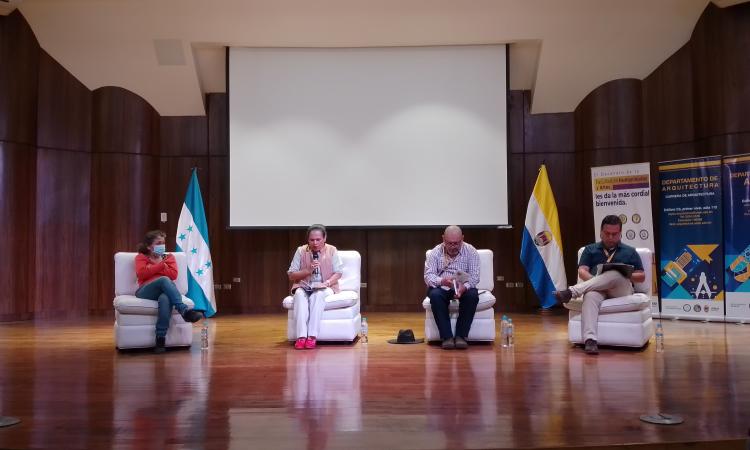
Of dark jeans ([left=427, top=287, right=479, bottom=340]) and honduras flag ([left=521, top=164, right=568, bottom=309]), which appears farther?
honduras flag ([left=521, top=164, right=568, bottom=309])

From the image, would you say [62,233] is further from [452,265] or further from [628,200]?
[628,200]

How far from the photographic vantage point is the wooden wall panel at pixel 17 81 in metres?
7.05

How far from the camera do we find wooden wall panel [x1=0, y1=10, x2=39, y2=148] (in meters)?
7.05

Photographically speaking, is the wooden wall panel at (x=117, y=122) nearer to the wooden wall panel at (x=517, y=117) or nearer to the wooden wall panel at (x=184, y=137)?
the wooden wall panel at (x=184, y=137)

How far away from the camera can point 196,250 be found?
A: 752cm

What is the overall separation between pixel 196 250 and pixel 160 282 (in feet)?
8.99

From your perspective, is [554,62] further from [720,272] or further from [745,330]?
[745,330]

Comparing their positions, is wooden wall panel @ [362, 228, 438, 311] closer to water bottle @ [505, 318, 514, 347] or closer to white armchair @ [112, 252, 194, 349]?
water bottle @ [505, 318, 514, 347]

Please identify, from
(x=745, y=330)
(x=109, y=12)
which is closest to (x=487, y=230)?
(x=745, y=330)

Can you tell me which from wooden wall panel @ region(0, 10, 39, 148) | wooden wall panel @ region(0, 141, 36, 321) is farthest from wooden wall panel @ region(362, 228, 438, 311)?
wooden wall panel @ region(0, 10, 39, 148)

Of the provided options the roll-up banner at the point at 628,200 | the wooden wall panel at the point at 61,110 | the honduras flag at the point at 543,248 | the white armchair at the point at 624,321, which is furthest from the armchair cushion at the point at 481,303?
the wooden wall panel at the point at 61,110

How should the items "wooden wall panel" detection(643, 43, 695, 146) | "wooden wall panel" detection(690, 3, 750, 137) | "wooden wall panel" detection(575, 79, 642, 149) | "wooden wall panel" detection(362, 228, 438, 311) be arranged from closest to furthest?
1. "wooden wall panel" detection(690, 3, 750, 137)
2. "wooden wall panel" detection(643, 43, 695, 146)
3. "wooden wall panel" detection(575, 79, 642, 149)
4. "wooden wall panel" detection(362, 228, 438, 311)

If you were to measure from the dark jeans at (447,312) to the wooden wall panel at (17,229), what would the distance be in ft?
16.7

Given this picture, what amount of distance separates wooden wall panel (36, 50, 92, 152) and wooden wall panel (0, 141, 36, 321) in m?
0.35
